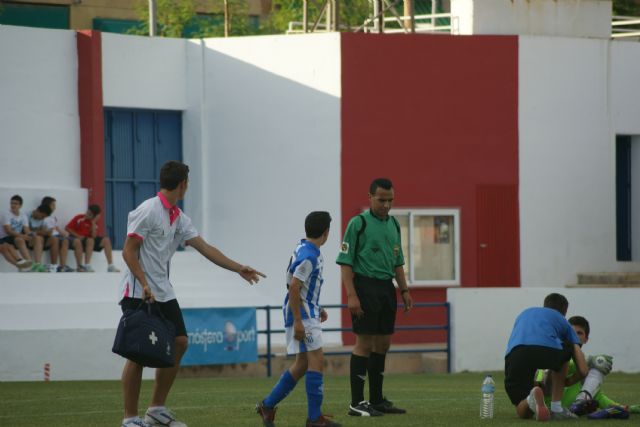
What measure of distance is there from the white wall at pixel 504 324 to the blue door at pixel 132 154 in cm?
793

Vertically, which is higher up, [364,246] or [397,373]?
[364,246]

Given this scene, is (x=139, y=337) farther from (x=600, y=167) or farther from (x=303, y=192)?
(x=600, y=167)

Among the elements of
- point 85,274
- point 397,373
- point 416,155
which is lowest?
point 397,373

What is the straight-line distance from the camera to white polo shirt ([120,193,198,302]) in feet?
34.4

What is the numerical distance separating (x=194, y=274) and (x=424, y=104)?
211 inches

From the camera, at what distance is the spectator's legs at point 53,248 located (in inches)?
978

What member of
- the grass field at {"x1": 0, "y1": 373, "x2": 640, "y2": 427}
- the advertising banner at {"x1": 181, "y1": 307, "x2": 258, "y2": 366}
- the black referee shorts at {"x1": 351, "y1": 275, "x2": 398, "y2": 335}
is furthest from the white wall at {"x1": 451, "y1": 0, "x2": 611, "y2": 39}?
the black referee shorts at {"x1": 351, "y1": 275, "x2": 398, "y2": 335}

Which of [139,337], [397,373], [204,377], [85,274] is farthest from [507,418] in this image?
[85,274]

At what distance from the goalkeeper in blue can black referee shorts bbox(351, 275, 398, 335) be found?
1.43 metres

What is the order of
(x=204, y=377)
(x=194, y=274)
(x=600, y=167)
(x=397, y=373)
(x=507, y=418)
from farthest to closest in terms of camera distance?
(x=600, y=167) → (x=194, y=274) → (x=397, y=373) → (x=204, y=377) → (x=507, y=418)

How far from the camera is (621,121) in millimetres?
28984

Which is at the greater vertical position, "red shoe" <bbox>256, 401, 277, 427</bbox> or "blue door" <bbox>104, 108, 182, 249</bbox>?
"blue door" <bbox>104, 108, 182, 249</bbox>

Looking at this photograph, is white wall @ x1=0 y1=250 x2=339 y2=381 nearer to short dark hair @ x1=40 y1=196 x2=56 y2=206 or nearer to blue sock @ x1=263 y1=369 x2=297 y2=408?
short dark hair @ x1=40 y1=196 x2=56 y2=206

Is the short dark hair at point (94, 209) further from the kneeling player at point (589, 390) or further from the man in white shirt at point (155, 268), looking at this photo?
the man in white shirt at point (155, 268)
